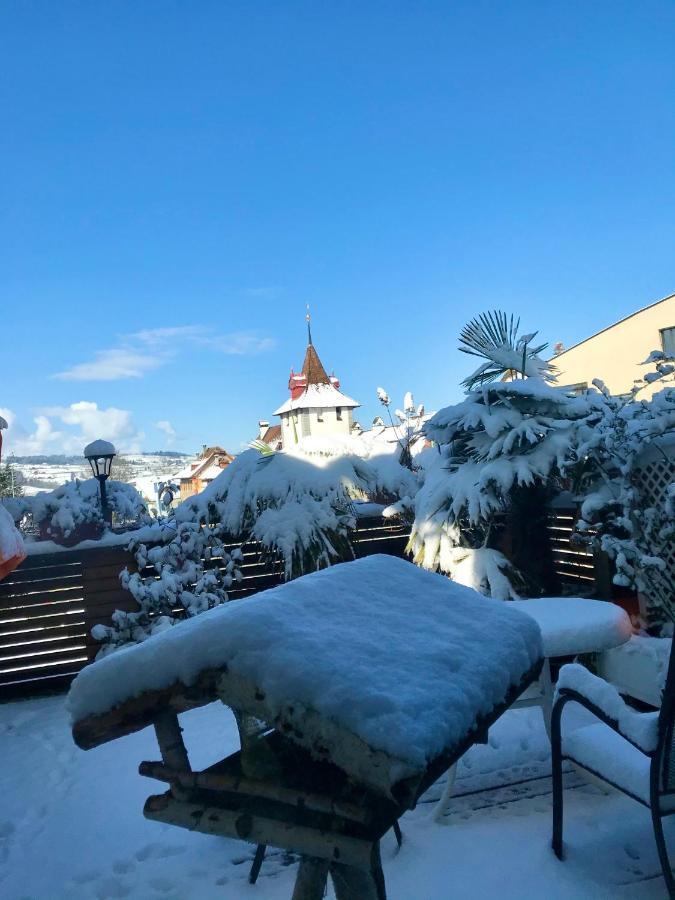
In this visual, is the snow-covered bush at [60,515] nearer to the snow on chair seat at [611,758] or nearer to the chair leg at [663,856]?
the snow on chair seat at [611,758]

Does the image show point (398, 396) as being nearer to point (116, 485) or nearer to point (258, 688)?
point (116, 485)

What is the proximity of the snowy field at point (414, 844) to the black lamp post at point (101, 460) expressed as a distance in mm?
2679

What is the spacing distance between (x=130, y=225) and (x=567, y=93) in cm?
1076

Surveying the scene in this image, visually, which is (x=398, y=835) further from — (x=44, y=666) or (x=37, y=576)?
(x=37, y=576)

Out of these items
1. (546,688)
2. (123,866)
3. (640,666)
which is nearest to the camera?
(123,866)

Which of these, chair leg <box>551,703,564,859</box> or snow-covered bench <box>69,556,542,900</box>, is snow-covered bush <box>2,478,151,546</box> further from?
snow-covered bench <box>69,556,542,900</box>

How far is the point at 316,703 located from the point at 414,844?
185 centimetres

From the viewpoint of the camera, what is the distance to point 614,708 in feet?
5.73

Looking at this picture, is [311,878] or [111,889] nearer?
[311,878]

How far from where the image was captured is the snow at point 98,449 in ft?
18.1

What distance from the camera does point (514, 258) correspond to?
10.2m

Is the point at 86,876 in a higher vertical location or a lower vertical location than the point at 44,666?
lower

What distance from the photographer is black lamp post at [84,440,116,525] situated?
18.1 feet

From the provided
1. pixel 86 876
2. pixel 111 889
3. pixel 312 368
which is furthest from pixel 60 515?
pixel 312 368
